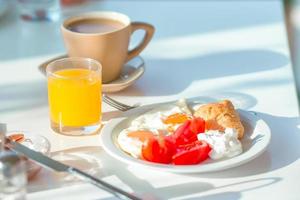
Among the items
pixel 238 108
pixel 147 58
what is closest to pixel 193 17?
pixel 147 58

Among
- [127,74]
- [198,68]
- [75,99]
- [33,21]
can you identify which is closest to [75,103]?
[75,99]

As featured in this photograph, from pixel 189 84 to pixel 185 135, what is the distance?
1.02ft

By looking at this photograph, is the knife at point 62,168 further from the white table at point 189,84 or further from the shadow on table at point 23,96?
the shadow on table at point 23,96

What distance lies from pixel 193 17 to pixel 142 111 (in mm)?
587

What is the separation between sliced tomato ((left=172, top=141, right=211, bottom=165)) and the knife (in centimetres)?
Answer: 10

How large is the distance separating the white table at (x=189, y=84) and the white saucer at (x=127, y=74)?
22 millimetres

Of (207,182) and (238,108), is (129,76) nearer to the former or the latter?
(238,108)

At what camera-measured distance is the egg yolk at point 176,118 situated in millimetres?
1171

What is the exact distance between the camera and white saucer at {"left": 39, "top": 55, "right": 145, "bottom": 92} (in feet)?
4.34

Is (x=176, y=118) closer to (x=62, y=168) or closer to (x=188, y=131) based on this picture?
(x=188, y=131)

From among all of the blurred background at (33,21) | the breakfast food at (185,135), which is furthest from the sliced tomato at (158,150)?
the blurred background at (33,21)

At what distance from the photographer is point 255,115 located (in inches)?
47.5

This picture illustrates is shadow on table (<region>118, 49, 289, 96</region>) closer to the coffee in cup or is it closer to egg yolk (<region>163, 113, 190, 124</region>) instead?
the coffee in cup

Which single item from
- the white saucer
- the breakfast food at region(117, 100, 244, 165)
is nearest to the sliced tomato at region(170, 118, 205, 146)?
the breakfast food at region(117, 100, 244, 165)
